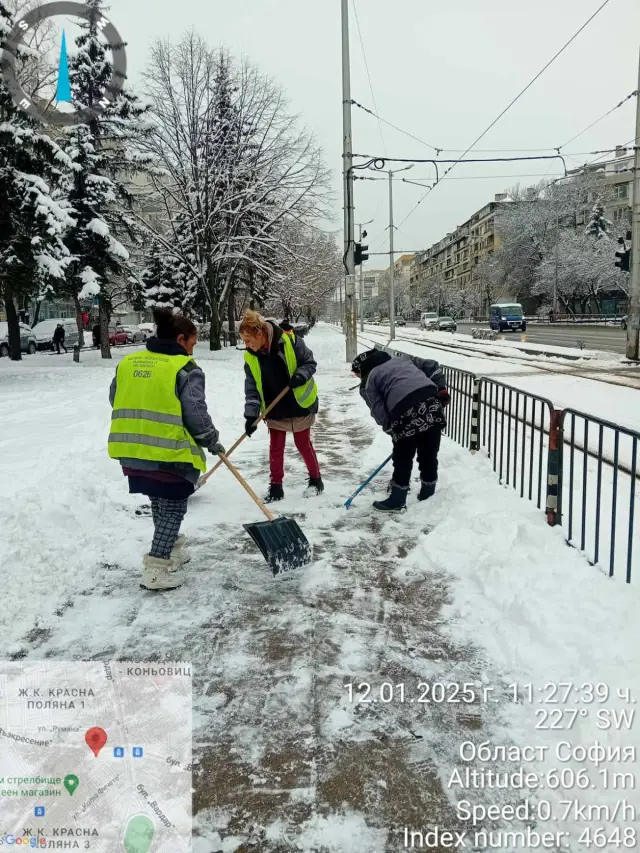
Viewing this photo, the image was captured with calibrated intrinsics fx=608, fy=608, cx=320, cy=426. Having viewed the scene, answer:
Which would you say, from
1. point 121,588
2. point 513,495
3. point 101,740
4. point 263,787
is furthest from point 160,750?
point 513,495

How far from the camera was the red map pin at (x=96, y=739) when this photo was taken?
253 cm

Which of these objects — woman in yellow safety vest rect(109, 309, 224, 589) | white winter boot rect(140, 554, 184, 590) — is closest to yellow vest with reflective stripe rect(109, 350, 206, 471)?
woman in yellow safety vest rect(109, 309, 224, 589)

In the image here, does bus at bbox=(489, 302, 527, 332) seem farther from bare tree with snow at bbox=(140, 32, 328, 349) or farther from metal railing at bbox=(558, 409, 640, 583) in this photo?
metal railing at bbox=(558, 409, 640, 583)

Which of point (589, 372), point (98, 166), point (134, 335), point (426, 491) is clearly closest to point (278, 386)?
point (426, 491)

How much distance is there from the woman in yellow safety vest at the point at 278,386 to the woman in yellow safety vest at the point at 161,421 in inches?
71.1

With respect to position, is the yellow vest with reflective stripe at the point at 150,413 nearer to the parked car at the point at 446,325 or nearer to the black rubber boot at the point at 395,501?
the black rubber boot at the point at 395,501

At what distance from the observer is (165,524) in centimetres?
399

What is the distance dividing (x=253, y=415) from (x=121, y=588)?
220 centimetres

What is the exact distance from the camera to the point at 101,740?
2568 millimetres

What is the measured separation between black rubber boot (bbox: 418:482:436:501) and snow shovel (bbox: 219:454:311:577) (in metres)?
1.82

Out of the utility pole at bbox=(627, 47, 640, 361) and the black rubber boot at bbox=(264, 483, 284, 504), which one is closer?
the black rubber boot at bbox=(264, 483, 284, 504)

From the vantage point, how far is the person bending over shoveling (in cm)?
527

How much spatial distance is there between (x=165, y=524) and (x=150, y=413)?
0.77 metres
